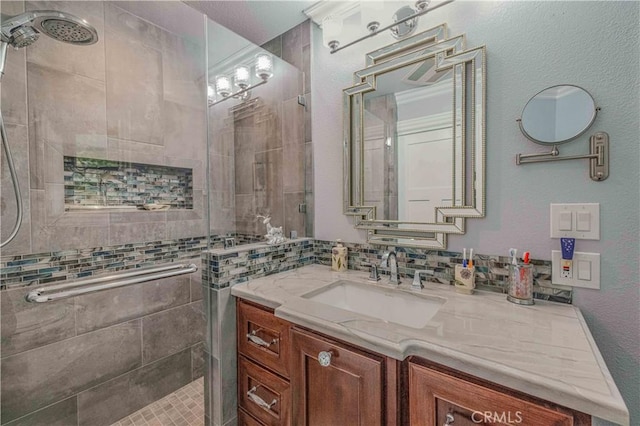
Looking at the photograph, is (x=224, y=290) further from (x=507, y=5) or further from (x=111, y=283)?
(x=507, y=5)

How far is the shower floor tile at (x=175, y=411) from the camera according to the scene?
1508mm

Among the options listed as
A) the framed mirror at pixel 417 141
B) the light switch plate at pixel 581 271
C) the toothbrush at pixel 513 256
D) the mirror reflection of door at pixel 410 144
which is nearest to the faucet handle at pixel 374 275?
the framed mirror at pixel 417 141

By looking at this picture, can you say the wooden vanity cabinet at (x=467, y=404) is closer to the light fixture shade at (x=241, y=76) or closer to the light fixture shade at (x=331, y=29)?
the light fixture shade at (x=331, y=29)

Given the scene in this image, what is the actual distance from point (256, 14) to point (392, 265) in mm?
1638

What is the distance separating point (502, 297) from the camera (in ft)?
3.31

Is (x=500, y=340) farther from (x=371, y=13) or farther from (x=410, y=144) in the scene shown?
(x=371, y=13)

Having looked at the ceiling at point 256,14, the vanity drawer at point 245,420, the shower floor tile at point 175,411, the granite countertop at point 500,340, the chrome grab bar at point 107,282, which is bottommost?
the shower floor tile at point 175,411

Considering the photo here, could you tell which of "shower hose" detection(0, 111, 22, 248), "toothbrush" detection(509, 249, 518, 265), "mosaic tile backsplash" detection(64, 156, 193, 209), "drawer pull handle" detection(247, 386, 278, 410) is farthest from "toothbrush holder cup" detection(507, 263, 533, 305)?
"shower hose" detection(0, 111, 22, 248)

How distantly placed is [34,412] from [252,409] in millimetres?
1049

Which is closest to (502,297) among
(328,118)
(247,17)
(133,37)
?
(328,118)

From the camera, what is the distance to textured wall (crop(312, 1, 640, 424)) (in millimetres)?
832

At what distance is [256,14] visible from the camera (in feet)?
5.16

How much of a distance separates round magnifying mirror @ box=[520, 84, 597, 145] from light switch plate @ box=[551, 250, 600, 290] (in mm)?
400

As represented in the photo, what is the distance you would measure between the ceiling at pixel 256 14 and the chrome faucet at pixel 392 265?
4.80ft
